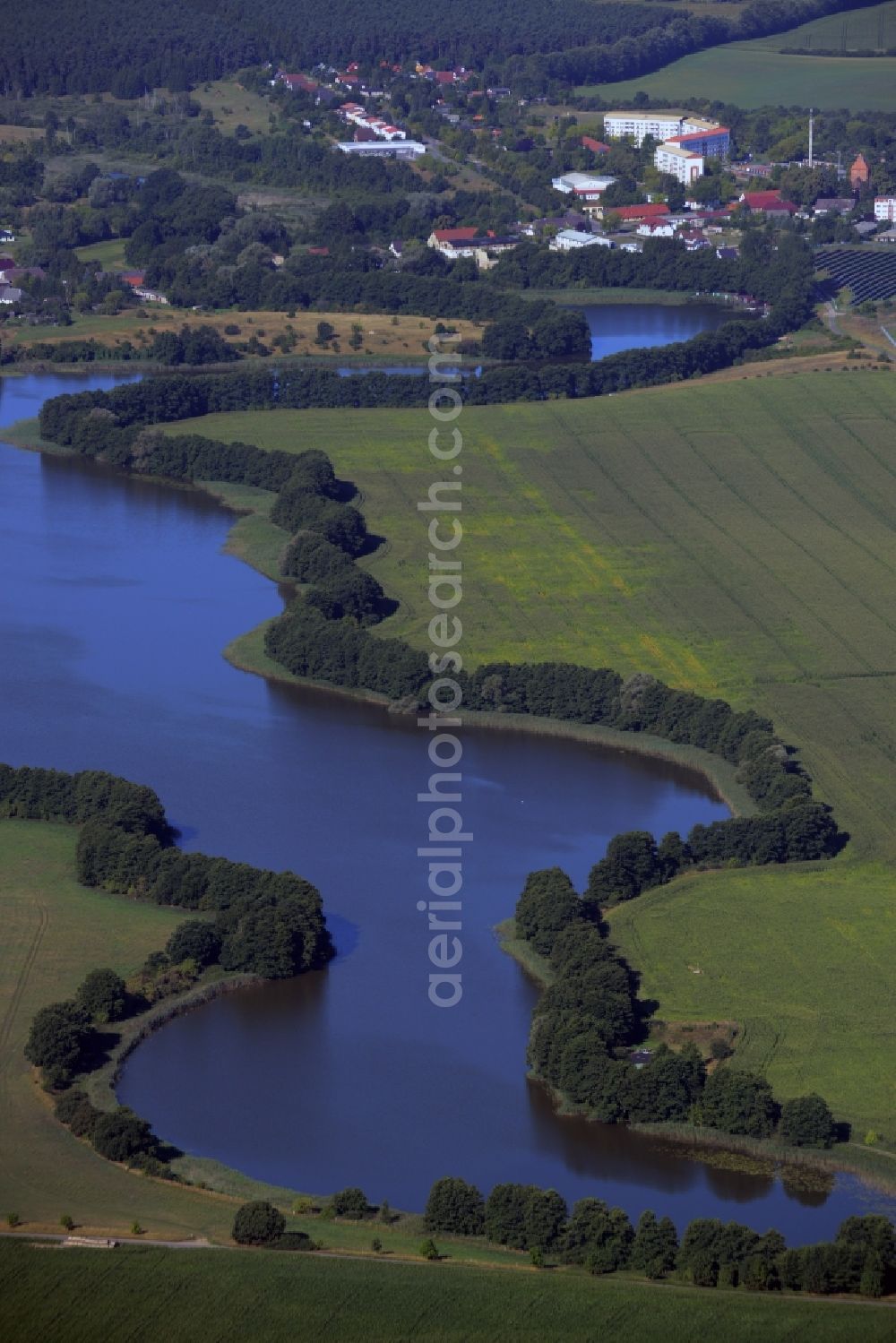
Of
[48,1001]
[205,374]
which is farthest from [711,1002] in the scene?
[205,374]

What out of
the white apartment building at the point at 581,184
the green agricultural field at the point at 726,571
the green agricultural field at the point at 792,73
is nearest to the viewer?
the green agricultural field at the point at 726,571

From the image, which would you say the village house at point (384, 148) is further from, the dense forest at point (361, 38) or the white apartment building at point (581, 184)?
the dense forest at point (361, 38)

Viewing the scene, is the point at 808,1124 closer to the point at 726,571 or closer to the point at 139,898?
the point at 139,898

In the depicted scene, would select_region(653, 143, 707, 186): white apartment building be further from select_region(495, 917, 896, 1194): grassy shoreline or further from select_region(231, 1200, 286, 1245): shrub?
select_region(231, 1200, 286, 1245): shrub

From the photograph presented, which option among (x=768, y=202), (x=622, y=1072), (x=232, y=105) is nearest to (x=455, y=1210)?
(x=622, y=1072)

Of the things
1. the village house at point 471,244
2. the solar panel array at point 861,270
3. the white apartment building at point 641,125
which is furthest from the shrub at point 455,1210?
the white apartment building at point 641,125

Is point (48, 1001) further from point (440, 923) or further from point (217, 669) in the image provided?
point (217, 669)
